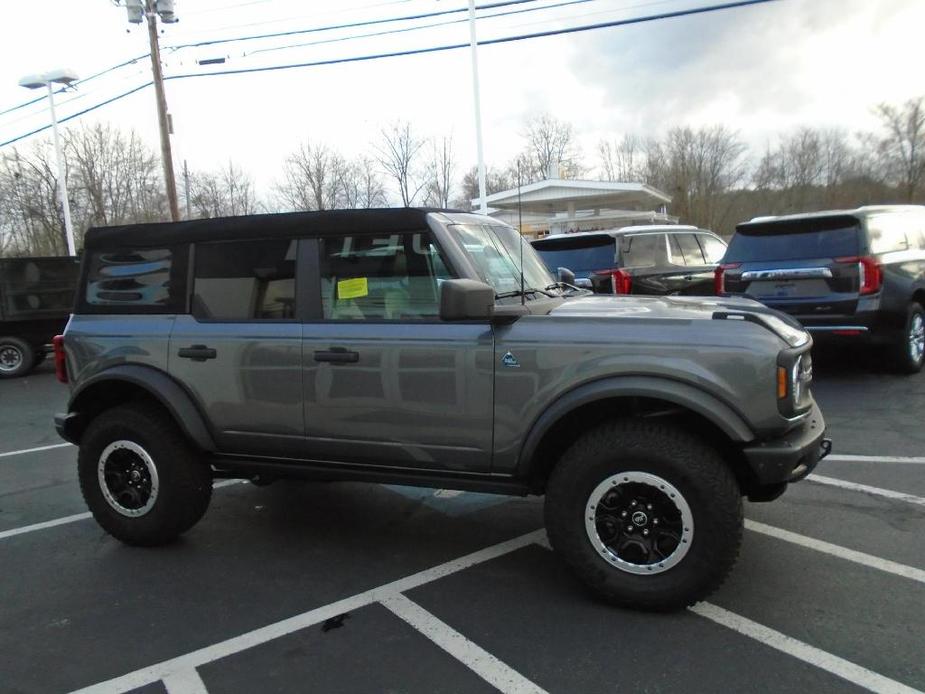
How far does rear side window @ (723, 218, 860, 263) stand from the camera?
290 inches

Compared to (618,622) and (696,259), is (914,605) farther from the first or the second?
(696,259)

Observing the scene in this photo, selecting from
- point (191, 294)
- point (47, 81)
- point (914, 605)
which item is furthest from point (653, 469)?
point (47, 81)

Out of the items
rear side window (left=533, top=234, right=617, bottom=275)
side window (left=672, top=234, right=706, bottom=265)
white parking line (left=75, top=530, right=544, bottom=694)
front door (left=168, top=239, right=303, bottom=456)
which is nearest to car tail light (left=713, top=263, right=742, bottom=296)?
rear side window (left=533, top=234, right=617, bottom=275)

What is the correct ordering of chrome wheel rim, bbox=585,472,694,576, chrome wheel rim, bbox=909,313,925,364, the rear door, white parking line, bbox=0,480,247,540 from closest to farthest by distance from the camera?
1. chrome wheel rim, bbox=585,472,694,576
2. white parking line, bbox=0,480,247,540
3. the rear door
4. chrome wheel rim, bbox=909,313,925,364

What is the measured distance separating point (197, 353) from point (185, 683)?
1.80 metres

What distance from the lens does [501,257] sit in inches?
155

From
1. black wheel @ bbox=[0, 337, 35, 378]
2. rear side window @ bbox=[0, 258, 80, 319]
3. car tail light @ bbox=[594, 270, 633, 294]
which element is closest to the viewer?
car tail light @ bbox=[594, 270, 633, 294]

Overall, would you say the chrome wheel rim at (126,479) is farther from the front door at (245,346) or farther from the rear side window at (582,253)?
the rear side window at (582,253)

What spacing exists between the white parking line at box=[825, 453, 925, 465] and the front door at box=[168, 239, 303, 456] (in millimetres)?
4050

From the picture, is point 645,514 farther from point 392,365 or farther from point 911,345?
point 911,345

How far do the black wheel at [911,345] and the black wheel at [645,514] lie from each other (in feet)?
19.6

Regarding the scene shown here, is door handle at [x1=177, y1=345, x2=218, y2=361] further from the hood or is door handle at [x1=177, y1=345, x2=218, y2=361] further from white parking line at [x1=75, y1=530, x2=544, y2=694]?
the hood

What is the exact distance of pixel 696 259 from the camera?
1095cm

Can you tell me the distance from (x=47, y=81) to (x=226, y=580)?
22774mm
